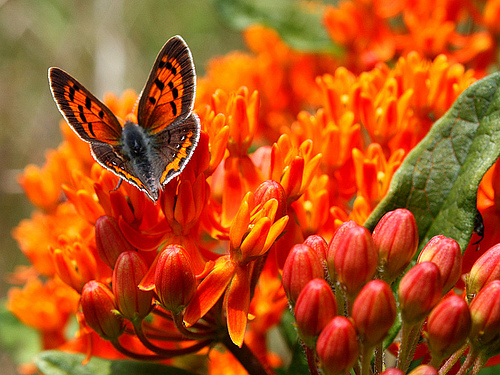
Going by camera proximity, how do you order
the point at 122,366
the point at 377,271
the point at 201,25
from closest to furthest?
the point at 377,271 < the point at 122,366 < the point at 201,25

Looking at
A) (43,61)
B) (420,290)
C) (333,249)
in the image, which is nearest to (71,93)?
(333,249)

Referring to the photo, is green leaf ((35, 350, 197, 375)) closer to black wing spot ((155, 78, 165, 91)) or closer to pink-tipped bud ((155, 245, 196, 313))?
pink-tipped bud ((155, 245, 196, 313))

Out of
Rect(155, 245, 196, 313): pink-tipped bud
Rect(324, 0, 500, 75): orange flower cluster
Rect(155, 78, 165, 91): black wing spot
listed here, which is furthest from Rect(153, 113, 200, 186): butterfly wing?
Rect(324, 0, 500, 75): orange flower cluster

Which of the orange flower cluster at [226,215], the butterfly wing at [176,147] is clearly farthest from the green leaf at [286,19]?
the butterfly wing at [176,147]

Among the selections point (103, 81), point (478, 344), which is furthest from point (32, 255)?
point (103, 81)

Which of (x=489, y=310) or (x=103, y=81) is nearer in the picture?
(x=489, y=310)

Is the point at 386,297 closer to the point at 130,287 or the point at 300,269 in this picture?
the point at 300,269

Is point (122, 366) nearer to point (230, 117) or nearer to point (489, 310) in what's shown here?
point (230, 117)
